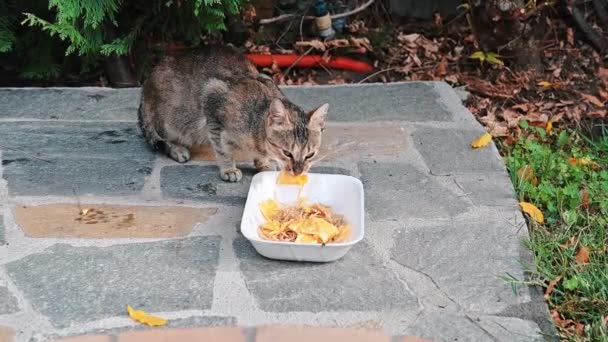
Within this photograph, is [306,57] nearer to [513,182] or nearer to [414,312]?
[513,182]

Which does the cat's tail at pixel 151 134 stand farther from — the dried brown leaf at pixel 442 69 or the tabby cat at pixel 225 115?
the dried brown leaf at pixel 442 69

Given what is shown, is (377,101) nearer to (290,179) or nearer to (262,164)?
(262,164)

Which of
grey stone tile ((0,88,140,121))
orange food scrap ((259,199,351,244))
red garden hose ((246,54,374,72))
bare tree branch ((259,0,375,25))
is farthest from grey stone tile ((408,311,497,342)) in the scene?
bare tree branch ((259,0,375,25))

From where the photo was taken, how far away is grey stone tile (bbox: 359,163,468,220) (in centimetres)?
409

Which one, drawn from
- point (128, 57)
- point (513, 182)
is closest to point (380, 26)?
point (128, 57)

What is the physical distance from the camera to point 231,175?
442cm

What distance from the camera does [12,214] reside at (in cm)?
401

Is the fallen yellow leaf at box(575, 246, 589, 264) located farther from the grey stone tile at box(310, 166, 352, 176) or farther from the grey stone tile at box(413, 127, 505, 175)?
the grey stone tile at box(310, 166, 352, 176)

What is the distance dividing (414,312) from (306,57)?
3.39 meters

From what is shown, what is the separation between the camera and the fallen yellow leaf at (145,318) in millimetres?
3180

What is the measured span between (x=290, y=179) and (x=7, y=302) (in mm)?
1541

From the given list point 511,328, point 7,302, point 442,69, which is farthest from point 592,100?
point 7,302

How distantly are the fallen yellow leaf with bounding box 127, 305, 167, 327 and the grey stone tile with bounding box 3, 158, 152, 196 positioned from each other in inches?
45.4

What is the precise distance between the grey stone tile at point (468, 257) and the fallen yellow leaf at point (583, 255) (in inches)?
11.9
